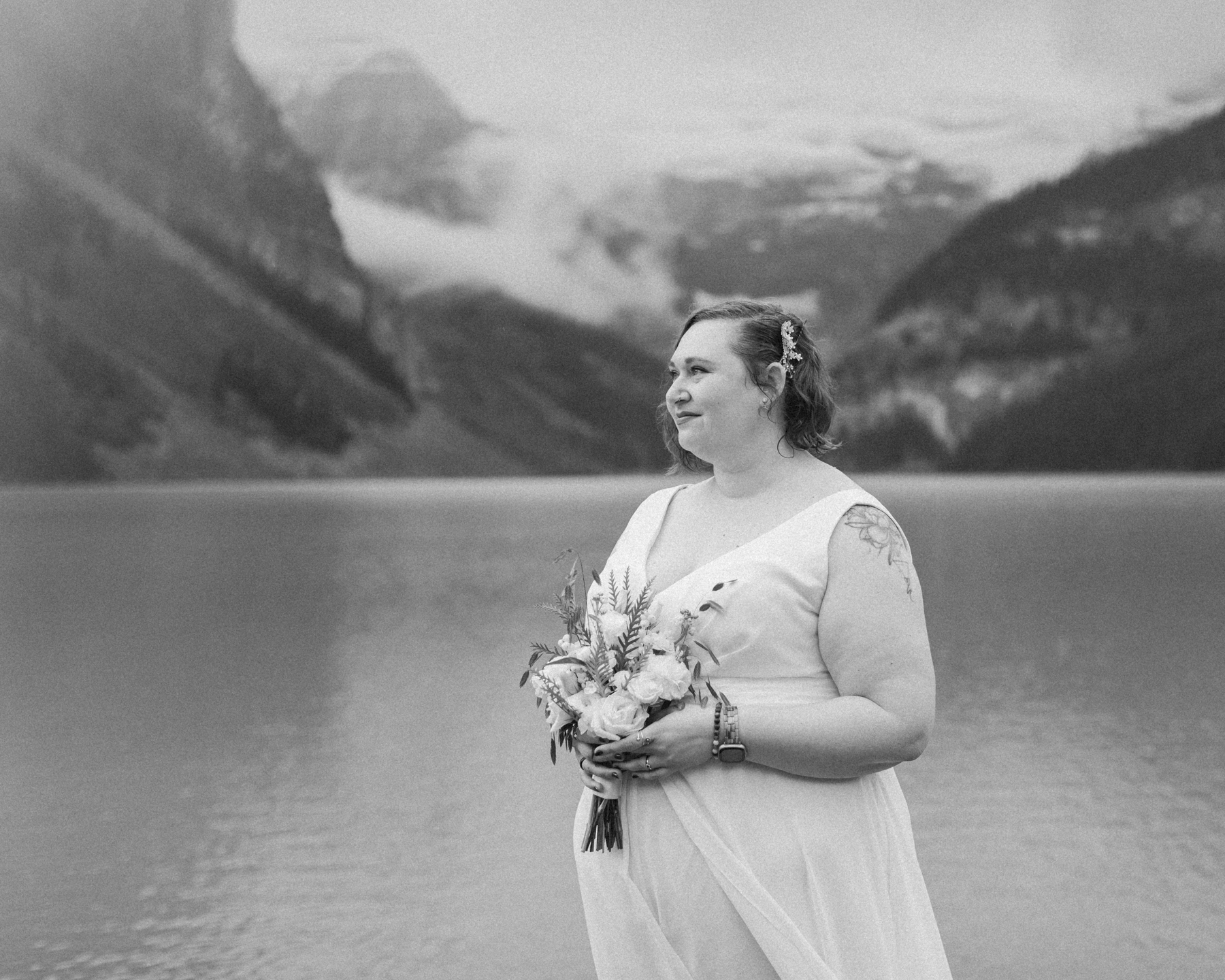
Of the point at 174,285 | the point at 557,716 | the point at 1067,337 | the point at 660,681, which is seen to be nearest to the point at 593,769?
the point at 557,716

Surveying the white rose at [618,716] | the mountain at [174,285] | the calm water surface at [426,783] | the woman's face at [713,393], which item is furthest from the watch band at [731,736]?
the mountain at [174,285]

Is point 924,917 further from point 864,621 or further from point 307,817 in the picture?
point 307,817

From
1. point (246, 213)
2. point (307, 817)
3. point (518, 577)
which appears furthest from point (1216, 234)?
point (307, 817)

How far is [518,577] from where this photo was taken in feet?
78.4

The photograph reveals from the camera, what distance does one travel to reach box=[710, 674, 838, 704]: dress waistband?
8.19ft

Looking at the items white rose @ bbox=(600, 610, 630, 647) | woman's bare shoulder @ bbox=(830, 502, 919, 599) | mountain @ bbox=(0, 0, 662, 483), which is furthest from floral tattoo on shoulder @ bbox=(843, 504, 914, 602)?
mountain @ bbox=(0, 0, 662, 483)

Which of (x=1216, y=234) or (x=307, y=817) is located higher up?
(x=1216, y=234)

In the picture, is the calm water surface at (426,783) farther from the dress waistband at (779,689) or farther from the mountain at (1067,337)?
the mountain at (1067,337)

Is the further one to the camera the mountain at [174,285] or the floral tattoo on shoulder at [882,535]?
the mountain at [174,285]

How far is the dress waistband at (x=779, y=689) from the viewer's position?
2496 mm

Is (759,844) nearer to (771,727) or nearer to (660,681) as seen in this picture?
(771,727)

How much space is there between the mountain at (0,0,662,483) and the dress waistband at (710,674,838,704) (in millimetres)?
117013

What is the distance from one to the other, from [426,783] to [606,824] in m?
6.99

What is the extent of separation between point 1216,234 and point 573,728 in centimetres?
20589
